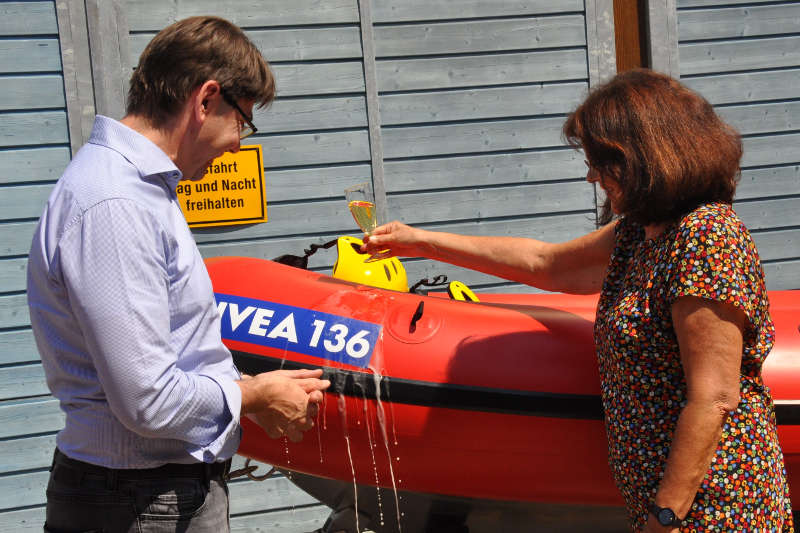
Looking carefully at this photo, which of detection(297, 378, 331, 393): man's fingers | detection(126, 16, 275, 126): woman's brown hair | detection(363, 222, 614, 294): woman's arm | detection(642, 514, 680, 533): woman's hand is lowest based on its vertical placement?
detection(642, 514, 680, 533): woman's hand

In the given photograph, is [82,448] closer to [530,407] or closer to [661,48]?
[530,407]

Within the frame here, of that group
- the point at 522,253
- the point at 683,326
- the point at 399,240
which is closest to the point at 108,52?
the point at 399,240

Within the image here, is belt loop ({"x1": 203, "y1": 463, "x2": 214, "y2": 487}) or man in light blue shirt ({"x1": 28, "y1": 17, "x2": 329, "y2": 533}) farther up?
man in light blue shirt ({"x1": 28, "y1": 17, "x2": 329, "y2": 533})

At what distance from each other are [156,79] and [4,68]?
7.72 ft

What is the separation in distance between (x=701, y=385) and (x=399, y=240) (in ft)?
3.64

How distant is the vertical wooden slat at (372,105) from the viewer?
3.55 m

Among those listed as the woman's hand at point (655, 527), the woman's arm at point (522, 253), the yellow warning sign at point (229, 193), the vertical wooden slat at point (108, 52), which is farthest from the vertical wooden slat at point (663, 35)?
the woman's hand at point (655, 527)

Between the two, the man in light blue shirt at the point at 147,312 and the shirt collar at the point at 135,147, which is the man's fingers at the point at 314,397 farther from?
the shirt collar at the point at 135,147

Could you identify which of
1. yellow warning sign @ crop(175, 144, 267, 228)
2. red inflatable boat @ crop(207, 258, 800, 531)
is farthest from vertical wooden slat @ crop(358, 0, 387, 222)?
red inflatable boat @ crop(207, 258, 800, 531)

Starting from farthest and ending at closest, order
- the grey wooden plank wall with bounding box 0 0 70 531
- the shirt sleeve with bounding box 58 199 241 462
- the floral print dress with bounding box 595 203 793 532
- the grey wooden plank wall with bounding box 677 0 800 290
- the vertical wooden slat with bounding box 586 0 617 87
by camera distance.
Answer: the grey wooden plank wall with bounding box 677 0 800 290 < the vertical wooden slat with bounding box 586 0 617 87 < the grey wooden plank wall with bounding box 0 0 70 531 < the floral print dress with bounding box 595 203 793 532 < the shirt sleeve with bounding box 58 199 241 462

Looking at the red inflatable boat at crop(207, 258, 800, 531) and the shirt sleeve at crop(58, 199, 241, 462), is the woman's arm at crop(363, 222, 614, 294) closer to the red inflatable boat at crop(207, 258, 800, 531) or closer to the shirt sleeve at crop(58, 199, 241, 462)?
the red inflatable boat at crop(207, 258, 800, 531)

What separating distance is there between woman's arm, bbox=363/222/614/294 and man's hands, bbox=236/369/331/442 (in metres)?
0.76

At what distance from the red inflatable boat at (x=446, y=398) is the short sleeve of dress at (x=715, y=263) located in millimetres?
616

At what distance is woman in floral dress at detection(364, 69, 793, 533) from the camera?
1.36 metres
